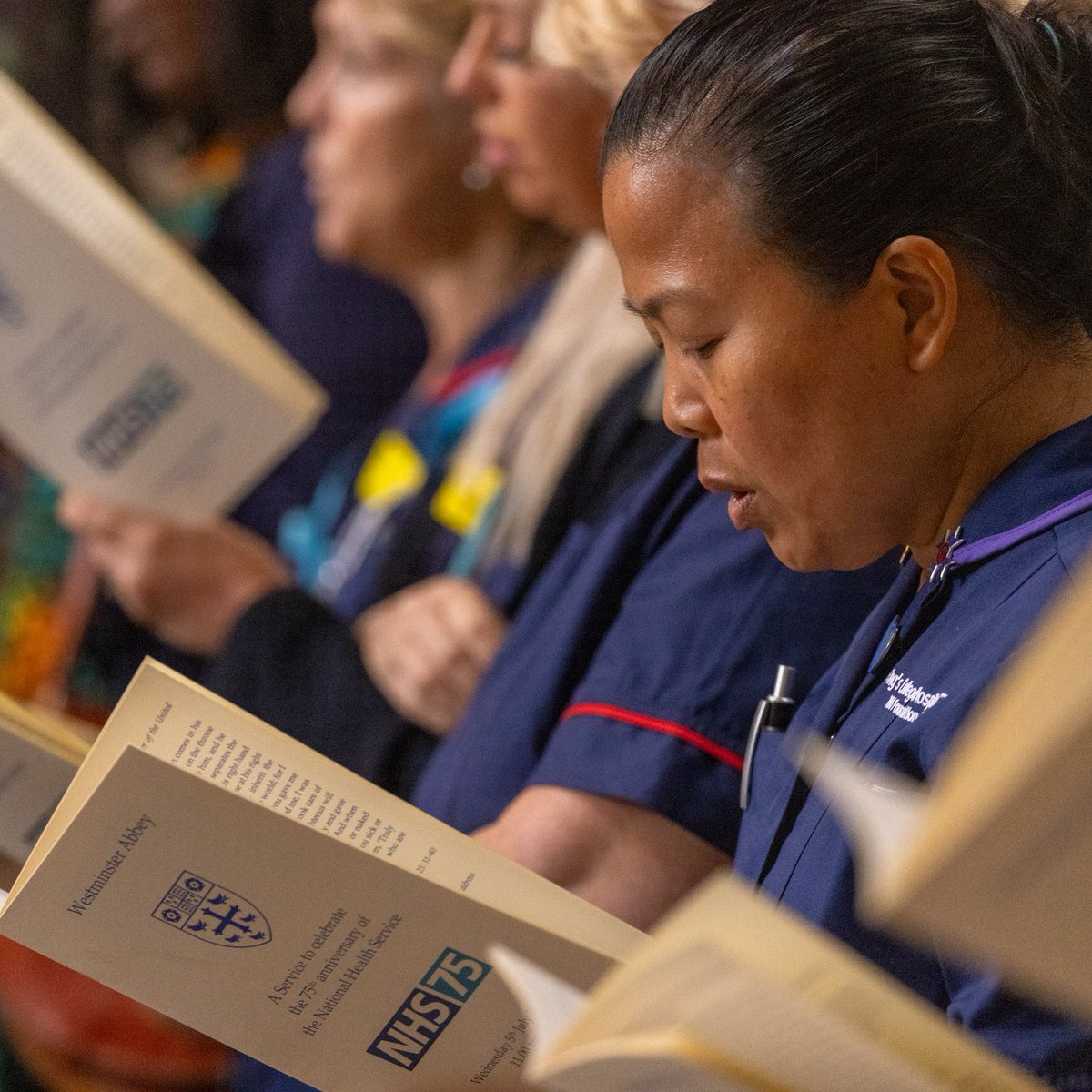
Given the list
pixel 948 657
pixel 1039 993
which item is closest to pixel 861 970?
pixel 1039 993

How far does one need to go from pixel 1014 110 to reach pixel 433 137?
130 cm

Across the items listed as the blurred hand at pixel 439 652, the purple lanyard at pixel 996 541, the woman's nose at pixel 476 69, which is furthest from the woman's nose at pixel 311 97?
the purple lanyard at pixel 996 541

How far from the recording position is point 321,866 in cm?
73

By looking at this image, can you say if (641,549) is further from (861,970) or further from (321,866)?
(861,970)

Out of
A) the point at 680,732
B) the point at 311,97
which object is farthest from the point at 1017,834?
the point at 311,97

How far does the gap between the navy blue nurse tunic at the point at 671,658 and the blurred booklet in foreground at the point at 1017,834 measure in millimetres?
445

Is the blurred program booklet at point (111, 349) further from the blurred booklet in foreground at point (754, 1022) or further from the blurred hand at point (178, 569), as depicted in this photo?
the blurred booklet in foreground at point (754, 1022)

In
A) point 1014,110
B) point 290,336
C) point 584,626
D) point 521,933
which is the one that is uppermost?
point 1014,110

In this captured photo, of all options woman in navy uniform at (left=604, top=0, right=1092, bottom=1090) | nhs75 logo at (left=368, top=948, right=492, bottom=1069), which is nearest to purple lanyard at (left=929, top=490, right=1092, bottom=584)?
Answer: woman in navy uniform at (left=604, top=0, right=1092, bottom=1090)

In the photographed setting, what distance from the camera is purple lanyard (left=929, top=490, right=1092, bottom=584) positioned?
744 mm

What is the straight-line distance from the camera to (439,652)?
1.41 m

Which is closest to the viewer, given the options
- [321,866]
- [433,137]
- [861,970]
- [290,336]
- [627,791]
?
[861,970]

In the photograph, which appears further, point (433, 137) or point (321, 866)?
point (433, 137)

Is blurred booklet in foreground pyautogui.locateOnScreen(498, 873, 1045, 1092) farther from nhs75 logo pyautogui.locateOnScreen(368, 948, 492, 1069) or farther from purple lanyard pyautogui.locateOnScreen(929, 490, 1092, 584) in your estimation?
purple lanyard pyautogui.locateOnScreen(929, 490, 1092, 584)
